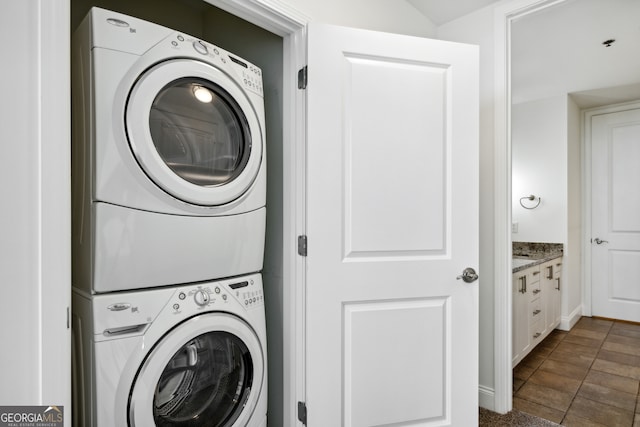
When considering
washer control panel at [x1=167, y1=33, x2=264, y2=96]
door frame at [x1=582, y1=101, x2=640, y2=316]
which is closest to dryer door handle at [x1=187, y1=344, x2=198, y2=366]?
washer control panel at [x1=167, y1=33, x2=264, y2=96]

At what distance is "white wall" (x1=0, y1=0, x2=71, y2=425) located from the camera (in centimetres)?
67

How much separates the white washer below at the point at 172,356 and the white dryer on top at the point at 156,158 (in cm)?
7

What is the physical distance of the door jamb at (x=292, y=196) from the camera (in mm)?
1523

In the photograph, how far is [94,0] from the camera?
65.2 inches

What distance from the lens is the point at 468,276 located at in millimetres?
1689

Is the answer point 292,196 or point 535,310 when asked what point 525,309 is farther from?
point 292,196

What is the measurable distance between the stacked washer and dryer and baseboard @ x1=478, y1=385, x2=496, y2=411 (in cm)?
142

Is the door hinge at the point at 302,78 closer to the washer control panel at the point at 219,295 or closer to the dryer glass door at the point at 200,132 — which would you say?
the dryer glass door at the point at 200,132

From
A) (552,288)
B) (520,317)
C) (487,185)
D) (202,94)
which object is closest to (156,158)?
(202,94)

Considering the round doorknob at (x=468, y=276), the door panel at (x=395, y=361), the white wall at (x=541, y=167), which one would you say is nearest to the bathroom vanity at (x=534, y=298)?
the white wall at (x=541, y=167)

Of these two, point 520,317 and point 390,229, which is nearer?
point 390,229

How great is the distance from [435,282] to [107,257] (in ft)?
4.40

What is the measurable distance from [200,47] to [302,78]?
1.44ft

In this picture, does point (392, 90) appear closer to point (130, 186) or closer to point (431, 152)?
point (431, 152)
